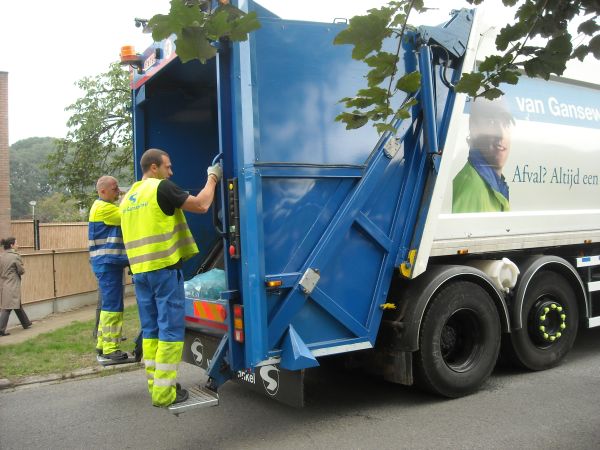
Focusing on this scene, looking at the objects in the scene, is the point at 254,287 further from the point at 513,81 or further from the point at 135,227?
the point at 513,81

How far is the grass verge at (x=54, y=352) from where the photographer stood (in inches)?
240

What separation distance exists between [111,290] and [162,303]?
1.30 meters

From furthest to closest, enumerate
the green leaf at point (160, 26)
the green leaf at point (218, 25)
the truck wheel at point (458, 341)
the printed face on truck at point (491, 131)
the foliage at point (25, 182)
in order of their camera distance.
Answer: the foliage at point (25, 182) < the printed face on truck at point (491, 131) < the truck wheel at point (458, 341) < the green leaf at point (218, 25) < the green leaf at point (160, 26)

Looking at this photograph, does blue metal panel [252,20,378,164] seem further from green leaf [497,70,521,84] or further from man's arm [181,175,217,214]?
green leaf [497,70,521,84]

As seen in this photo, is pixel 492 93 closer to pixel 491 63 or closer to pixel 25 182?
pixel 491 63

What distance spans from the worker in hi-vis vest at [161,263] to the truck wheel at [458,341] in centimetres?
175

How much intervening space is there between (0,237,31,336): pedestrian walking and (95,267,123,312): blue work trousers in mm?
4889

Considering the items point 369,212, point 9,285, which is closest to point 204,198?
point 369,212

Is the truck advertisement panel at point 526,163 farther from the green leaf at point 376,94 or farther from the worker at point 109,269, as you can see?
the worker at point 109,269

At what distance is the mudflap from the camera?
12.2 ft

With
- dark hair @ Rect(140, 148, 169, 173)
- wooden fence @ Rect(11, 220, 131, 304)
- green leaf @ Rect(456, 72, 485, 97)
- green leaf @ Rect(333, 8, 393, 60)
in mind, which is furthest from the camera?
wooden fence @ Rect(11, 220, 131, 304)

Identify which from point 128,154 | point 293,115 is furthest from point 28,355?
point 128,154

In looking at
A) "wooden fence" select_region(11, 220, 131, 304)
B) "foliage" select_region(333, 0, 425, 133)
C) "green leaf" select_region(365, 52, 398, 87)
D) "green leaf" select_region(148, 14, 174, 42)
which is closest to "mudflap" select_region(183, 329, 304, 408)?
"foliage" select_region(333, 0, 425, 133)

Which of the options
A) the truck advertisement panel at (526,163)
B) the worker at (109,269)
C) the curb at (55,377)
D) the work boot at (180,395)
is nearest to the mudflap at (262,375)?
the work boot at (180,395)
